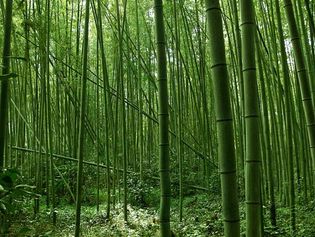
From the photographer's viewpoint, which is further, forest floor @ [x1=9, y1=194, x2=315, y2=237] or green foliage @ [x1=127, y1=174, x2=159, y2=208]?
green foliage @ [x1=127, y1=174, x2=159, y2=208]

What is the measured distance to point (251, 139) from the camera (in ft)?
5.63

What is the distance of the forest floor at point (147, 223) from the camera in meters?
3.88

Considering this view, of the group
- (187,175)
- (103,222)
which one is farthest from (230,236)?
(187,175)

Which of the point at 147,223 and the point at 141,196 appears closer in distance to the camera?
the point at 147,223

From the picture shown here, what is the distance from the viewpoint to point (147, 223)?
4.64 m

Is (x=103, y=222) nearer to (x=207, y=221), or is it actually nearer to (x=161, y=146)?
(x=207, y=221)

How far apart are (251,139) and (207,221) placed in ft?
9.95

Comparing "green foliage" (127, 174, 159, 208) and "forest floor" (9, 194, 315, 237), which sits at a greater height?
"green foliage" (127, 174, 159, 208)

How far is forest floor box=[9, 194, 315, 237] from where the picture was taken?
3.88 metres

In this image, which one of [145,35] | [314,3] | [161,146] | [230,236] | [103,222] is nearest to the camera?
[230,236]

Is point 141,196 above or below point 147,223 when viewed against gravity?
above

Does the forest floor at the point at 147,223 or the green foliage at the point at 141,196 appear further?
the green foliage at the point at 141,196

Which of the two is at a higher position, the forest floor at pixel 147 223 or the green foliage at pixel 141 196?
the green foliage at pixel 141 196

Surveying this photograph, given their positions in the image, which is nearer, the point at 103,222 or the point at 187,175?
the point at 103,222
